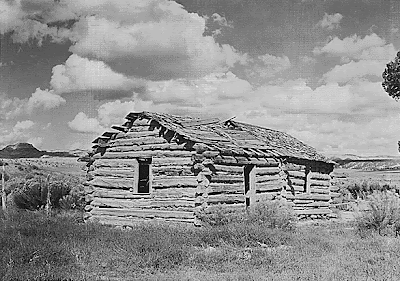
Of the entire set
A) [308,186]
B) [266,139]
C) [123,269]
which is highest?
[266,139]

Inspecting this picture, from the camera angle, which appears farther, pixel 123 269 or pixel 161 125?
pixel 161 125

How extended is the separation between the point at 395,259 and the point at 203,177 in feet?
22.5

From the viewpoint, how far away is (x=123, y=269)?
9.27 metres

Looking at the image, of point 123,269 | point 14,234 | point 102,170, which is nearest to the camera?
point 123,269

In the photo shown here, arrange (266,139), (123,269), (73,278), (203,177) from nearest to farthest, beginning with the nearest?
(73,278)
(123,269)
(203,177)
(266,139)

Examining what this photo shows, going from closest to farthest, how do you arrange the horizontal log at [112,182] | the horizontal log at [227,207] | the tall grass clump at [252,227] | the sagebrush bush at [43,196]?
1. the tall grass clump at [252,227]
2. the horizontal log at [227,207]
3. the horizontal log at [112,182]
4. the sagebrush bush at [43,196]

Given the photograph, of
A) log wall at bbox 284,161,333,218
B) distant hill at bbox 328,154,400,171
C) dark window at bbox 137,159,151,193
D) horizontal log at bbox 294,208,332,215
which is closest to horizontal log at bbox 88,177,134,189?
dark window at bbox 137,159,151,193

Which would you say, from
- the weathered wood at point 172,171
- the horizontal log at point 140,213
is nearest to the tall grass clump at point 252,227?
the horizontal log at point 140,213

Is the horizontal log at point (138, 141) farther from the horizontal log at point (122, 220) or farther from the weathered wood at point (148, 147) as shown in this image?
the horizontal log at point (122, 220)

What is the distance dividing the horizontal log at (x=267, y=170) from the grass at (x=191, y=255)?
4.70m

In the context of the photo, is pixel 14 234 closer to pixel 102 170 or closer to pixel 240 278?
pixel 102 170

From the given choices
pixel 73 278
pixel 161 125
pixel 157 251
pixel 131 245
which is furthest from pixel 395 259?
pixel 161 125

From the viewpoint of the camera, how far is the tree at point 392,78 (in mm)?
25688

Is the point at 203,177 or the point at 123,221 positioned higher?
the point at 203,177
